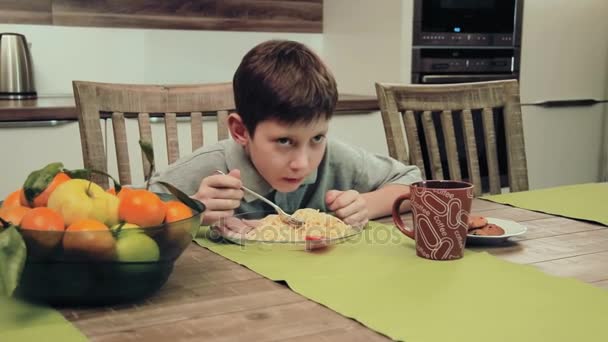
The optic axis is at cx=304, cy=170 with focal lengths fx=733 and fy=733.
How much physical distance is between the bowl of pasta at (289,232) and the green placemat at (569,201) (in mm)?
410

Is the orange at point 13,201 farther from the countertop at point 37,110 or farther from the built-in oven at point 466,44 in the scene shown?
the built-in oven at point 466,44

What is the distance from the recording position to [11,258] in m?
0.67

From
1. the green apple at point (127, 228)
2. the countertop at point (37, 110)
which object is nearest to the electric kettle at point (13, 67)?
the countertop at point (37, 110)

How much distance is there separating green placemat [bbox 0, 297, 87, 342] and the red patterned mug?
0.46m

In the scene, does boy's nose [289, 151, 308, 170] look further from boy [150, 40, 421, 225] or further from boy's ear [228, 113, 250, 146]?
boy's ear [228, 113, 250, 146]

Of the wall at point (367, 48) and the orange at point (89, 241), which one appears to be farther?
the wall at point (367, 48)

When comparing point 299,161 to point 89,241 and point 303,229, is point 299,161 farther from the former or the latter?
point 89,241

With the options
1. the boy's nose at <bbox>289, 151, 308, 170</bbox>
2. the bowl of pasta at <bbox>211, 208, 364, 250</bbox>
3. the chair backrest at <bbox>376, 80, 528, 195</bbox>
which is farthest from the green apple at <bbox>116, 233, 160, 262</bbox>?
the chair backrest at <bbox>376, 80, 528, 195</bbox>

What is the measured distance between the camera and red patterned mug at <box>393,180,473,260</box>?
0.94 meters

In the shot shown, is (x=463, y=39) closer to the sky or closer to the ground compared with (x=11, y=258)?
closer to the sky

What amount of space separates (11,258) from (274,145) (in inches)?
20.7

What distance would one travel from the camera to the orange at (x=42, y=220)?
2.33ft

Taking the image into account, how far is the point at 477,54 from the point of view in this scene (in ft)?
10.00

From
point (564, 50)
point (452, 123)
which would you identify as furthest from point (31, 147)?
point (564, 50)
